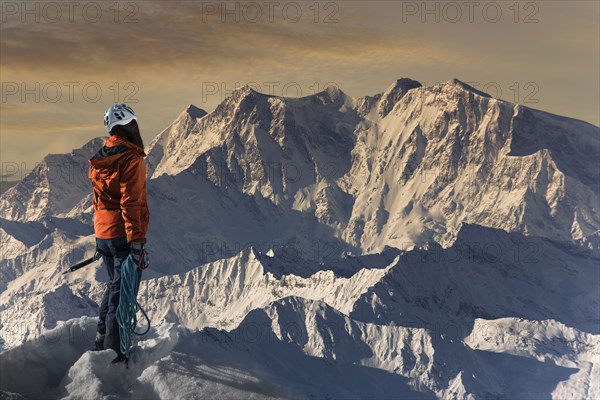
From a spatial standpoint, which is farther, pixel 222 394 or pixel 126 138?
pixel 126 138

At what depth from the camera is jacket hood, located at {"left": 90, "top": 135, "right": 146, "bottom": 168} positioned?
20906 mm

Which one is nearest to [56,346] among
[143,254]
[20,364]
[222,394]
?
[20,364]

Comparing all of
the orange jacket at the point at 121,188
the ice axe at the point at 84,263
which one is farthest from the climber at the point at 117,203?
the ice axe at the point at 84,263

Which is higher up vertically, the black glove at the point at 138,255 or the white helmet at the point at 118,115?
the white helmet at the point at 118,115

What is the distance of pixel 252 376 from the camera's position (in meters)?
20.1

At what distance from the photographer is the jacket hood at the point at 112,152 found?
20.9m

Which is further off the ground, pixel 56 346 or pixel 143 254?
pixel 143 254

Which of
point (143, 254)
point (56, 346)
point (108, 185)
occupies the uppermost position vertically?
point (108, 185)

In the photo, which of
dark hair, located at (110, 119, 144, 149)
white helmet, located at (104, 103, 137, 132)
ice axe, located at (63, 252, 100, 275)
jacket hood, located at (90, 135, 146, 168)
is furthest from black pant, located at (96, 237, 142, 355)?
white helmet, located at (104, 103, 137, 132)

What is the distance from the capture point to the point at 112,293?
2183 centimetres

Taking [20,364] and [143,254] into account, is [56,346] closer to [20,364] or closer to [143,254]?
[20,364]

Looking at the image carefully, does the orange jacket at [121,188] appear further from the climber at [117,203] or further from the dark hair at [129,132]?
the dark hair at [129,132]

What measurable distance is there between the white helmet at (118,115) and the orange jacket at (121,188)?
35cm

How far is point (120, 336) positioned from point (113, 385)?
4.26ft
